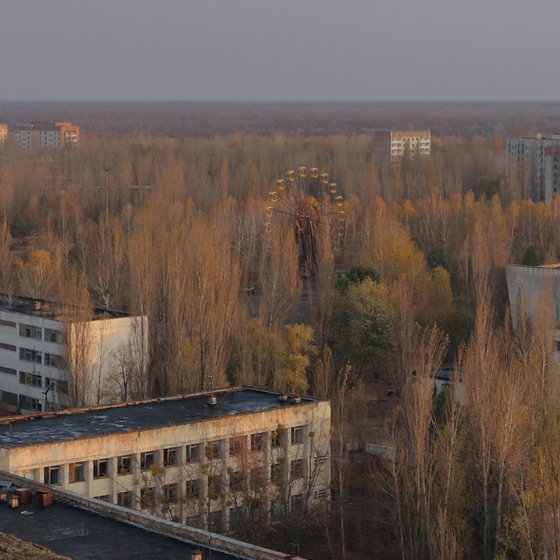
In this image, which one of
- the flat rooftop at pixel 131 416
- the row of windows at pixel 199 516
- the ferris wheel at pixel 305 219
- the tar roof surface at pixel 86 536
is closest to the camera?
the tar roof surface at pixel 86 536

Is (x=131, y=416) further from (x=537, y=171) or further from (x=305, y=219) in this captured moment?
(x=537, y=171)

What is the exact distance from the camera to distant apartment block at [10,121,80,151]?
303 ft

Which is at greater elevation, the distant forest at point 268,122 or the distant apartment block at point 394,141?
the distant apartment block at point 394,141

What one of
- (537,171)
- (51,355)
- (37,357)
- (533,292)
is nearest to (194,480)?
(51,355)

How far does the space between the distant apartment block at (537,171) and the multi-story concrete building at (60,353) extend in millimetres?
26084

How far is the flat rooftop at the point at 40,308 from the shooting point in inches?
831

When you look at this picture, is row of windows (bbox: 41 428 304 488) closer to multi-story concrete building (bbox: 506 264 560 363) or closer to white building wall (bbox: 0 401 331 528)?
white building wall (bbox: 0 401 331 528)

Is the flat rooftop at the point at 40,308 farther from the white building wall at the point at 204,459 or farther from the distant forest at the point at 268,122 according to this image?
the distant forest at the point at 268,122

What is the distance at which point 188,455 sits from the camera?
14.6 m

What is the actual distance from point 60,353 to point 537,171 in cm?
3419

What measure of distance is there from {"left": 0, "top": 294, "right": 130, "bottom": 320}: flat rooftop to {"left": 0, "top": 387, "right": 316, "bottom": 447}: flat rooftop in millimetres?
4845

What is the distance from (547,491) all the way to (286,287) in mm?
13125

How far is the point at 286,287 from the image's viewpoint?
974 inches

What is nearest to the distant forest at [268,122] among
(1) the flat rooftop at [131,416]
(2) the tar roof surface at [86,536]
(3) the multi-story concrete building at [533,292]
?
(3) the multi-story concrete building at [533,292]
